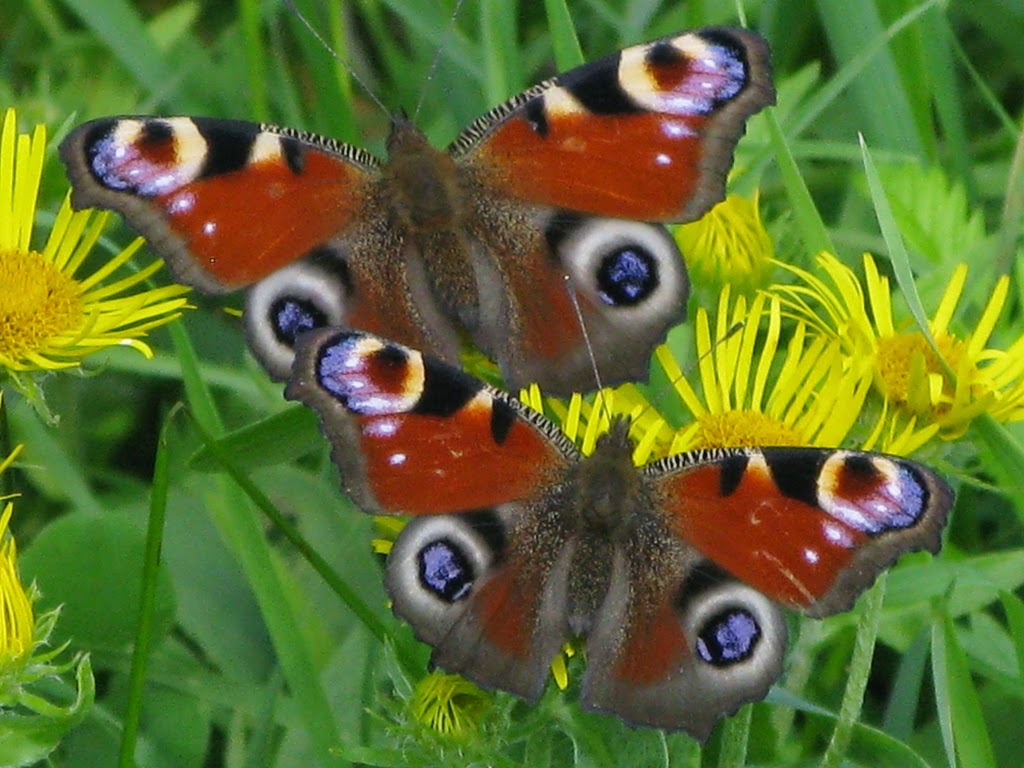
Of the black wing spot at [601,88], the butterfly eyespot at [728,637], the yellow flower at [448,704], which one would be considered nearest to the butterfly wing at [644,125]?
the black wing spot at [601,88]

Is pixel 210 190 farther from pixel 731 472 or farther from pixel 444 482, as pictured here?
pixel 731 472

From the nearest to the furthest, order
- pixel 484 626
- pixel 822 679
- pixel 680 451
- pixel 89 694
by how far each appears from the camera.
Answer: pixel 89 694
pixel 484 626
pixel 680 451
pixel 822 679

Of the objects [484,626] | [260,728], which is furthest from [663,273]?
[260,728]

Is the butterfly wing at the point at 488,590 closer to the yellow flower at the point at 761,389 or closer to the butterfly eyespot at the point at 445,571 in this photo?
the butterfly eyespot at the point at 445,571

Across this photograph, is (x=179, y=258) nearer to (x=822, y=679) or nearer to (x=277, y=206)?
(x=277, y=206)

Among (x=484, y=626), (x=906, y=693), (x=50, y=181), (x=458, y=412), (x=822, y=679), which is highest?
(x=458, y=412)

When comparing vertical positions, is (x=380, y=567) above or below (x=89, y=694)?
below

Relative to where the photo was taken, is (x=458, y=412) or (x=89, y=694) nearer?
(x=89, y=694)
